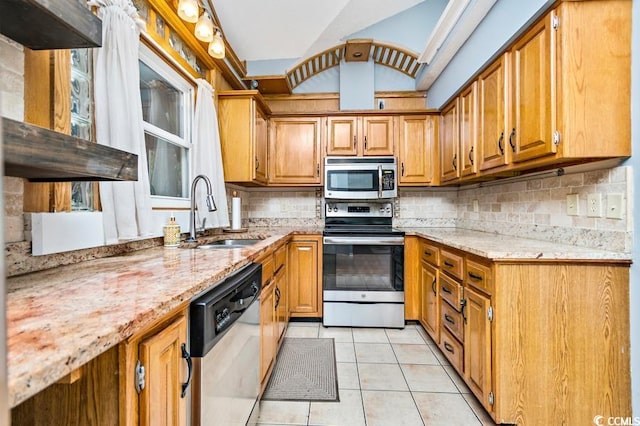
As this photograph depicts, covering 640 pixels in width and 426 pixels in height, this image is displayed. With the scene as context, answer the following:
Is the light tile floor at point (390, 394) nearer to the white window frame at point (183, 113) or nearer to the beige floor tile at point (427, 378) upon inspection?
the beige floor tile at point (427, 378)

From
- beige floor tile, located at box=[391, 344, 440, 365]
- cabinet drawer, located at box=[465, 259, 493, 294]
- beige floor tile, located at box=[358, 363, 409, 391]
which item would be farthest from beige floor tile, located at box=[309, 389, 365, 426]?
cabinet drawer, located at box=[465, 259, 493, 294]

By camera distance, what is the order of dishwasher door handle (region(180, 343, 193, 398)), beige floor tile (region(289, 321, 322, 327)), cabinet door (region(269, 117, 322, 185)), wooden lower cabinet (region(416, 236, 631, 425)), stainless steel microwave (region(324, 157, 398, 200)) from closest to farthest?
dishwasher door handle (region(180, 343, 193, 398)), wooden lower cabinet (region(416, 236, 631, 425)), beige floor tile (region(289, 321, 322, 327)), stainless steel microwave (region(324, 157, 398, 200)), cabinet door (region(269, 117, 322, 185))

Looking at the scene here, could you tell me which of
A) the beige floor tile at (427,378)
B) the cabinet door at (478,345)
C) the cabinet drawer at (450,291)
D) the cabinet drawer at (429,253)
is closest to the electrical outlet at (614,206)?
the cabinet door at (478,345)

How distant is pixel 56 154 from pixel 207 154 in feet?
6.22

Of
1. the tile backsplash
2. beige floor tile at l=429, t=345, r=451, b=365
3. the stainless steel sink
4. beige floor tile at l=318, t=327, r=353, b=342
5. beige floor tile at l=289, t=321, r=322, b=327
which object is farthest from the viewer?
beige floor tile at l=289, t=321, r=322, b=327

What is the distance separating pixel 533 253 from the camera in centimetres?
150

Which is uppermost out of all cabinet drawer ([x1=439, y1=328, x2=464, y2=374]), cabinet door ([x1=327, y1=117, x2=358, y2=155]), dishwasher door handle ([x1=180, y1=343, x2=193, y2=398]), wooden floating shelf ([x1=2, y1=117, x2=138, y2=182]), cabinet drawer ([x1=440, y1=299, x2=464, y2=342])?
cabinet door ([x1=327, y1=117, x2=358, y2=155])

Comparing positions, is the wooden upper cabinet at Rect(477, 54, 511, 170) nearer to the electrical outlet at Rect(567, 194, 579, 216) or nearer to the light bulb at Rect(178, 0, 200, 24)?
the electrical outlet at Rect(567, 194, 579, 216)

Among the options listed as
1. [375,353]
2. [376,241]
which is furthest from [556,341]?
[376,241]

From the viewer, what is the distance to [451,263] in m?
2.13

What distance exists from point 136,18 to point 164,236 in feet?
3.79

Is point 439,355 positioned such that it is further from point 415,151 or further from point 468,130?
point 415,151

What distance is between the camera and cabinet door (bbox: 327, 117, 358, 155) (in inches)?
132

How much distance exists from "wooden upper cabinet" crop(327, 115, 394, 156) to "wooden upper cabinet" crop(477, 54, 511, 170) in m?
1.17
